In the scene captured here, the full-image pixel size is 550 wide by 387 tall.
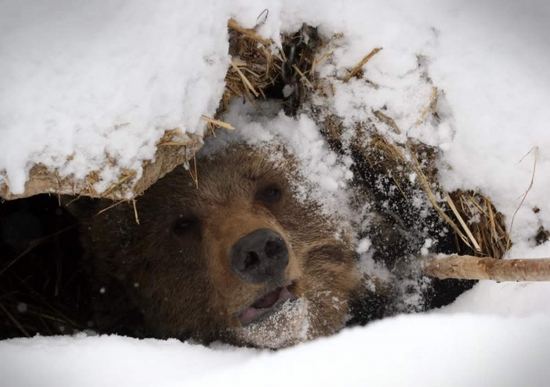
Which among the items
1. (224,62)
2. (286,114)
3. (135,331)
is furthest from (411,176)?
(135,331)

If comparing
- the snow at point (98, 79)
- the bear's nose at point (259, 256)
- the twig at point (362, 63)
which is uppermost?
the twig at point (362, 63)

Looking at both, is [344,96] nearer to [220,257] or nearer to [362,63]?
[362,63]

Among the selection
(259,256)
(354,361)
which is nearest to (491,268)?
(354,361)

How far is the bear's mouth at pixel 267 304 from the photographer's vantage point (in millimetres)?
2953

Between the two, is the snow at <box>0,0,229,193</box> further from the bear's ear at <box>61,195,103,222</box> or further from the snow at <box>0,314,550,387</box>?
the bear's ear at <box>61,195,103,222</box>

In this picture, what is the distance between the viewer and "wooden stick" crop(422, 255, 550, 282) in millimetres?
2242

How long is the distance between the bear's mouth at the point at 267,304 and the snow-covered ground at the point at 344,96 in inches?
7.6

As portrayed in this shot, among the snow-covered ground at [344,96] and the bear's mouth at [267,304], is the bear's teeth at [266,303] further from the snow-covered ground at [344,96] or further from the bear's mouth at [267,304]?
the snow-covered ground at [344,96]

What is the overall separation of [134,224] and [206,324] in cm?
74

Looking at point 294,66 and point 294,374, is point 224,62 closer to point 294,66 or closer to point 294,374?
point 294,66

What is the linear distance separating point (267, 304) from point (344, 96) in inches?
48.8

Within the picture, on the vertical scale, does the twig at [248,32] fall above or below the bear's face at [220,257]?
above

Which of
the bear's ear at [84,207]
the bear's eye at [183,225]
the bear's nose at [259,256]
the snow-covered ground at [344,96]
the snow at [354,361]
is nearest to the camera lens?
the snow at [354,361]

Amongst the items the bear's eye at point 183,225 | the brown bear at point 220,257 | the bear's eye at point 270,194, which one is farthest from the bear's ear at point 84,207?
the bear's eye at point 270,194
